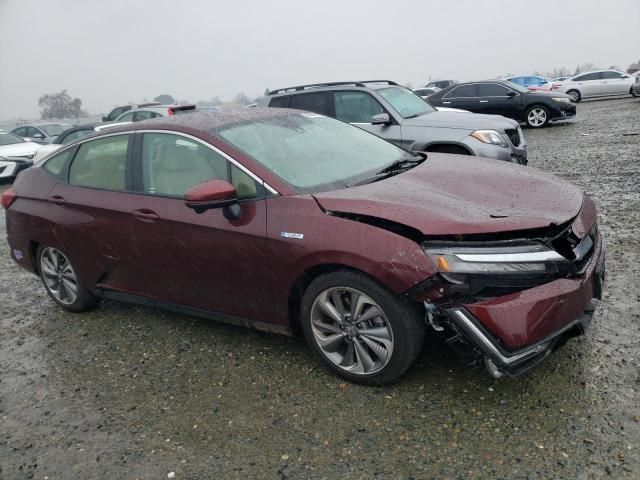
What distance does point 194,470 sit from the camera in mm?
2566

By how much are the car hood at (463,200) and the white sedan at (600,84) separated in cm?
2397

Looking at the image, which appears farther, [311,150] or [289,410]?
[311,150]

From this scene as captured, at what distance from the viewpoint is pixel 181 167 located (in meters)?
3.62

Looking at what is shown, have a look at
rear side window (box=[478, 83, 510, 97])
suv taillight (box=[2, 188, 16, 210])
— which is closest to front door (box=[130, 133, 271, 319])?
suv taillight (box=[2, 188, 16, 210])

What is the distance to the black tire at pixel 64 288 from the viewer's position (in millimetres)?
4355

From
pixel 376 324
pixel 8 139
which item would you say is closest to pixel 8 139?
pixel 8 139

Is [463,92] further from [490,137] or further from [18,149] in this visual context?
[18,149]

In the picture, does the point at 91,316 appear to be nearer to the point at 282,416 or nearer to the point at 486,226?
the point at 282,416

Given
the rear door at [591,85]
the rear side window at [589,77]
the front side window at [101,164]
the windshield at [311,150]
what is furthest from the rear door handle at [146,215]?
the rear side window at [589,77]

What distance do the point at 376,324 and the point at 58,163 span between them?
9.95 feet

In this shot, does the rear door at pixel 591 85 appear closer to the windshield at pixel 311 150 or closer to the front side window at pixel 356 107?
the front side window at pixel 356 107

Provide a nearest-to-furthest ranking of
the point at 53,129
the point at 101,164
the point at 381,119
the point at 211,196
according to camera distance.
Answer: the point at 211,196, the point at 101,164, the point at 381,119, the point at 53,129

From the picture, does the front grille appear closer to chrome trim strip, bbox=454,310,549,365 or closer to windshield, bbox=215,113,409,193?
windshield, bbox=215,113,409,193

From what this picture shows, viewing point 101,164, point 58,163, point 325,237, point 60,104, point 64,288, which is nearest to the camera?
point 325,237
